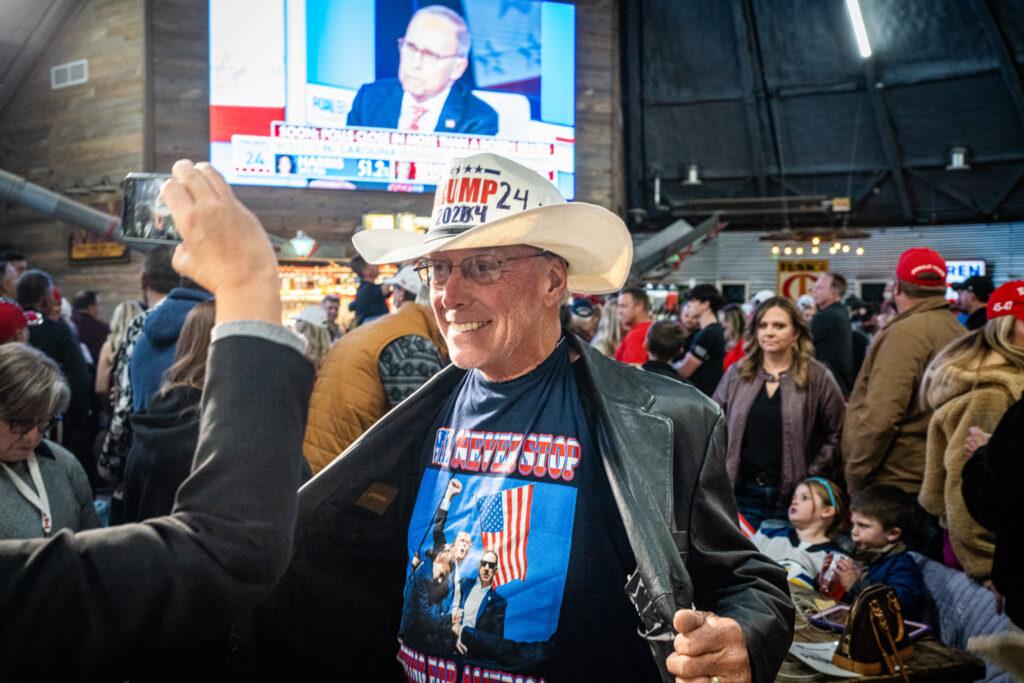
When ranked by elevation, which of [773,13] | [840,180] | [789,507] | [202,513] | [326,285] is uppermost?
[773,13]

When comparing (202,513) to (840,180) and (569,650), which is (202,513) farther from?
(840,180)

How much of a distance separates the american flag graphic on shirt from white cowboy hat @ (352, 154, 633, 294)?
0.66m

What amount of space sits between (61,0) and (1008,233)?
62.4 feet

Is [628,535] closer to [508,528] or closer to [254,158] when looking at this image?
[508,528]

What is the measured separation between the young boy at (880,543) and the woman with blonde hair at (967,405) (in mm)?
302

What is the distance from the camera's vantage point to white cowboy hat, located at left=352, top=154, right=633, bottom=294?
7.00 feet

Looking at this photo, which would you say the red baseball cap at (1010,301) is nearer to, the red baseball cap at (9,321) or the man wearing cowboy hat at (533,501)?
the man wearing cowboy hat at (533,501)

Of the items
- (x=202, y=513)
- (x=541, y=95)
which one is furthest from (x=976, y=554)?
(x=541, y=95)

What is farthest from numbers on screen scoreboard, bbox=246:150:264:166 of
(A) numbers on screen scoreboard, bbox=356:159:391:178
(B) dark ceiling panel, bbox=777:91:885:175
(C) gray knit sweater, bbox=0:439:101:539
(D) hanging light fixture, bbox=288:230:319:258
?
(C) gray knit sweater, bbox=0:439:101:539

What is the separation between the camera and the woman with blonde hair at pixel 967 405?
11.5ft

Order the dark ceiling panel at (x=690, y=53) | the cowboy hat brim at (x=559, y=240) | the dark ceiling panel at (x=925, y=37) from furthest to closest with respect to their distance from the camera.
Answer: the dark ceiling panel at (x=690, y=53), the dark ceiling panel at (x=925, y=37), the cowboy hat brim at (x=559, y=240)

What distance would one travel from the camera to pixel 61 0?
13.2 meters

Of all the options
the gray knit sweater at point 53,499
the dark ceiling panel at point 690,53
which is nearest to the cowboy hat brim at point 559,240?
the gray knit sweater at point 53,499

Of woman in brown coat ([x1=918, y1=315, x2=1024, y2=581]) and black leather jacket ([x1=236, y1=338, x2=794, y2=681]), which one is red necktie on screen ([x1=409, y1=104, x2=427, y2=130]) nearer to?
woman in brown coat ([x1=918, y1=315, x2=1024, y2=581])
